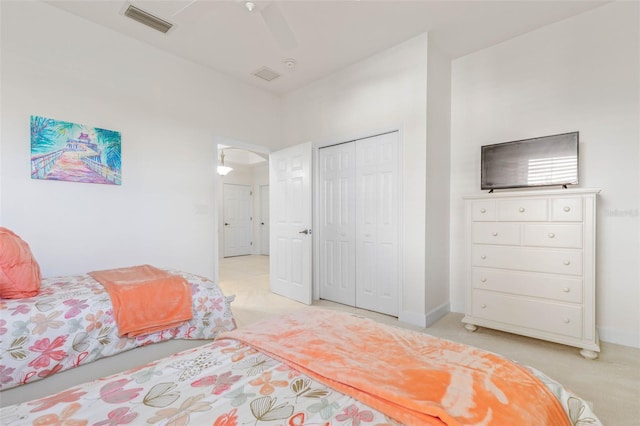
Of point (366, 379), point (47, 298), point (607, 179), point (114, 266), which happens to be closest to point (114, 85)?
point (114, 266)

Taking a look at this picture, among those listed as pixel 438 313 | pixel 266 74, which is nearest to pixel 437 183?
pixel 438 313

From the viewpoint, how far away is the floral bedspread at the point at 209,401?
0.75 m

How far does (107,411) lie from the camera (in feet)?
2.57

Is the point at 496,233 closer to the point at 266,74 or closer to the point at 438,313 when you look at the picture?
the point at 438,313

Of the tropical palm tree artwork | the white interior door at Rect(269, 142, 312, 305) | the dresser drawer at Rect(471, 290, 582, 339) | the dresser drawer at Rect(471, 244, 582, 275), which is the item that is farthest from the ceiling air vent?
the dresser drawer at Rect(471, 290, 582, 339)

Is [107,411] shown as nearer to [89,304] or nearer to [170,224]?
[89,304]

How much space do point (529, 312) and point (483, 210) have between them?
37.5 inches

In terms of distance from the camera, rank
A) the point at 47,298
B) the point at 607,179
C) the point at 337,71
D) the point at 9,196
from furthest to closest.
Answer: the point at 337,71 → the point at 607,179 → the point at 9,196 → the point at 47,298

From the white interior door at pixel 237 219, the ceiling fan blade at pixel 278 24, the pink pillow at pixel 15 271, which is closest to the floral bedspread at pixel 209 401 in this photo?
the pink pillow at pixel 15 271

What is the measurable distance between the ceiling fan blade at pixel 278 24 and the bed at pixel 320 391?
2.11 metres

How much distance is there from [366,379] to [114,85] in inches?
138

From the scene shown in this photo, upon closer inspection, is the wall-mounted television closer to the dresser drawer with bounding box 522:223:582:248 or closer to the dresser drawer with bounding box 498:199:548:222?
the dresser drawer with bounding box 498:199:548:222

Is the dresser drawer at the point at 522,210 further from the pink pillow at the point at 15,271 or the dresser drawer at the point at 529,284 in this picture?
the pink pillow at the point at 15,271

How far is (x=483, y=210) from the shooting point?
280cm
